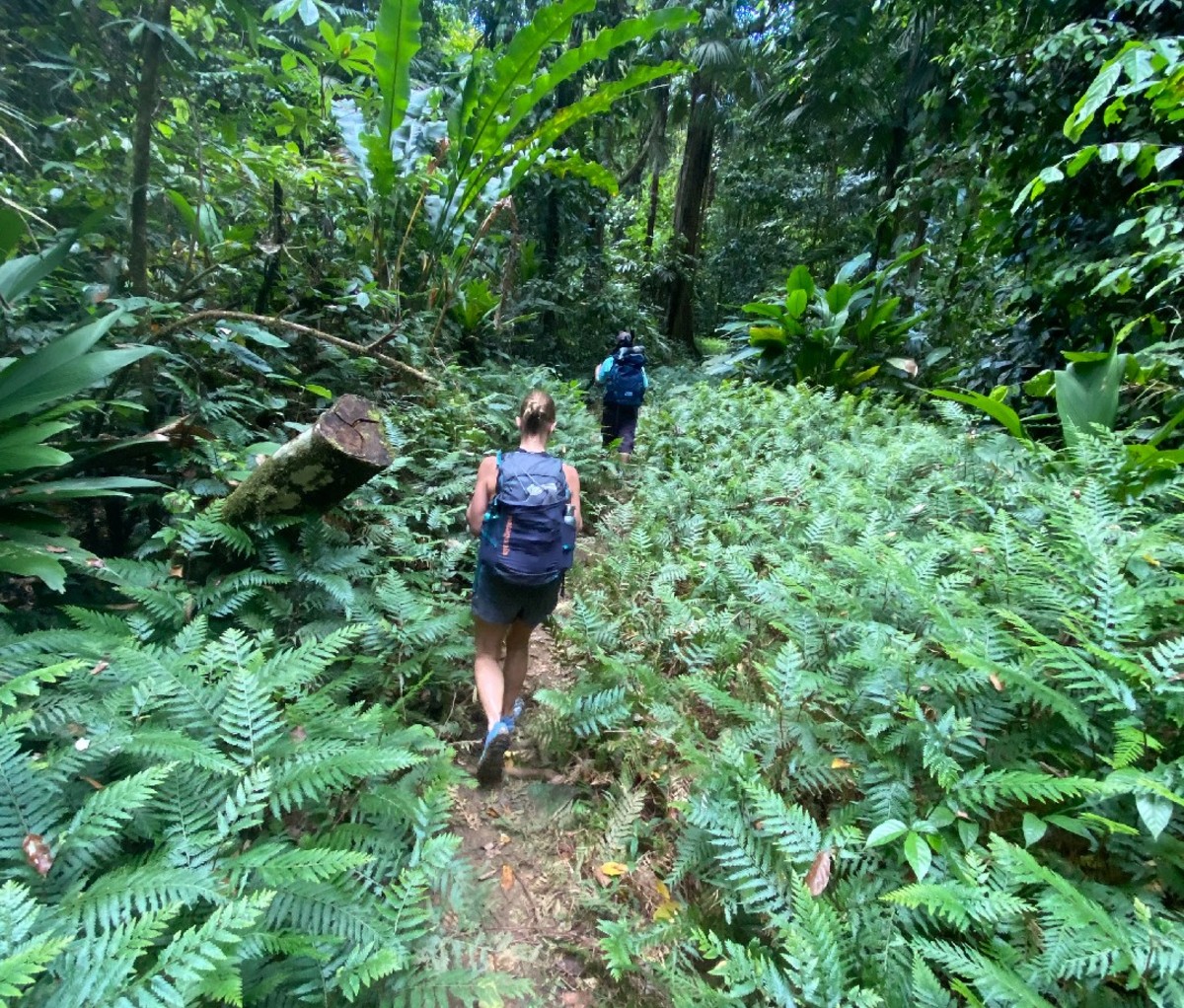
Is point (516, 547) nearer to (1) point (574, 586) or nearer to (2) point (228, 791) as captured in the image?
(2) point (228, 791)

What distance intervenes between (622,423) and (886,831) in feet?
16.3

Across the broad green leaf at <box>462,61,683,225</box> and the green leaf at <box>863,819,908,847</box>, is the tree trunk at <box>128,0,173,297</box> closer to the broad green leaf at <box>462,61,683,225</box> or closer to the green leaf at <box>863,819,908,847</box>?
the broad green leaf at <box>462,61,683,225</box>

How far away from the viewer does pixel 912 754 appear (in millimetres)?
1859

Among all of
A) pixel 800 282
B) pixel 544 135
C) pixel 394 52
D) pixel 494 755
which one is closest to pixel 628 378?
pixel 544 135

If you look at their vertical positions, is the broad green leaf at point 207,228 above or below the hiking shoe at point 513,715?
above

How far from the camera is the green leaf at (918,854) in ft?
4.87

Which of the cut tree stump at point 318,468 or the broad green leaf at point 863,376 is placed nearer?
the cut tree stump at point 318,468

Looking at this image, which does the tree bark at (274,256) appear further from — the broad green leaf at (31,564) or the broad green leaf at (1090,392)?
the broad green leaf at (1090,392)

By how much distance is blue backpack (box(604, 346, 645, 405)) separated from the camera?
5.96 meters

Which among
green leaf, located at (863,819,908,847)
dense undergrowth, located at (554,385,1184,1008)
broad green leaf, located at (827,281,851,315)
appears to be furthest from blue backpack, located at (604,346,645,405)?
green leaf, located at (863,819,908,847)

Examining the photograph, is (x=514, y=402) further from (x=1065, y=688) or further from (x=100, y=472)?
(x=1065, y=688)

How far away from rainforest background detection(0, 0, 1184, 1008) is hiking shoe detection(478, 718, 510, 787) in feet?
0.63

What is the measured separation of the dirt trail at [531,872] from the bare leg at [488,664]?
32 centimetres

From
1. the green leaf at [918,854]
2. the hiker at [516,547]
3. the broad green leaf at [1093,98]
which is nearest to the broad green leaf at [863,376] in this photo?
the broad green leaf at [1093,98]
